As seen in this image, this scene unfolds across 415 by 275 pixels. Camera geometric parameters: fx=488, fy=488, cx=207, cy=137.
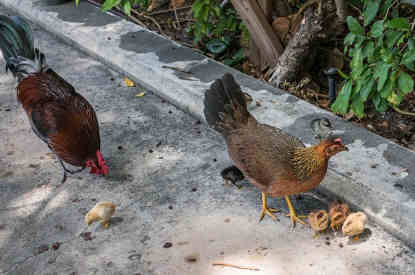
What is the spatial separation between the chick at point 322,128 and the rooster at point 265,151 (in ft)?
1.74

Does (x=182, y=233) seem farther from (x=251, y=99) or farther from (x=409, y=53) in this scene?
(x=409, y=53)

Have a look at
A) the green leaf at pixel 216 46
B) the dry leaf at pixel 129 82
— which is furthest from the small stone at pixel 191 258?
the green leaf at pixel 216 46

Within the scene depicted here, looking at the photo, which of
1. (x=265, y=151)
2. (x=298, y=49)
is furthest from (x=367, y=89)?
(x=298, y=49)

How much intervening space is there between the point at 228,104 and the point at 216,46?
2.27 m

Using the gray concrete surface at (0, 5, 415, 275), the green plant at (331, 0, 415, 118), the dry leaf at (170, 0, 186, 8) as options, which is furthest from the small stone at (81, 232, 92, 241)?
the dry leaf at (170, 0, 186, 8)

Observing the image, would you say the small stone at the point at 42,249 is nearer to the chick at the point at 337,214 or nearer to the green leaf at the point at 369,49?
the chick at the point at 337,214

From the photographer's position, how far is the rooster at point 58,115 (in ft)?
12.0

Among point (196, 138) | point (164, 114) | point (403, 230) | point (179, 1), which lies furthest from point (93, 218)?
point (179, 1)

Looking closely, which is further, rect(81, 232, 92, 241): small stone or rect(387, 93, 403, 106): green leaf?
rect(387, 93, 403, 106): green leaf

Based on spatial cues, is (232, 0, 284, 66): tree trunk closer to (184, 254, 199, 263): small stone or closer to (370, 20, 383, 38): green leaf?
(370, 20, 383, 38): green leaf

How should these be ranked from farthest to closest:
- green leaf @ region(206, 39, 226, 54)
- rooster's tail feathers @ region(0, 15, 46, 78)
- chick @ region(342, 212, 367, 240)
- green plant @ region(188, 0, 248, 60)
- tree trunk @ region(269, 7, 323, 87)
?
1. green leaf @ region(206, 39, 226, 54)
2. green plant @ region(188, 0, 248, 60)
3. tree trunk @ region(269, 7, 323, 87)
4. rooster's tail feathers @ region(0, 15, 46, 78)
5. chick @ region(342, 212, 367, 240)

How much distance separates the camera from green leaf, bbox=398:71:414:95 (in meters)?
3.25

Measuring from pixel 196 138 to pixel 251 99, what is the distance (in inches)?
23.3

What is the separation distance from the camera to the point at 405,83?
3.27m
